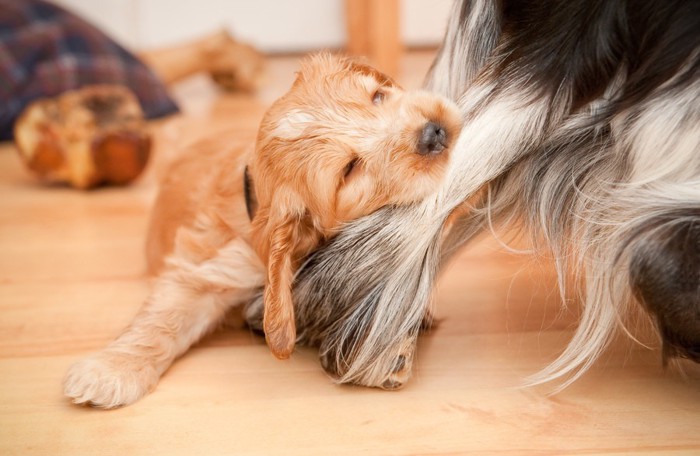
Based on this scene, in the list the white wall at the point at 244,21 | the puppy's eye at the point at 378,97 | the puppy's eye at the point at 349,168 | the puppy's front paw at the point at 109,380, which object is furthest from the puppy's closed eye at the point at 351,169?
the white wall at the point at 244,21

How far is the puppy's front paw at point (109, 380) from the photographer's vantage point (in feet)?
3.35

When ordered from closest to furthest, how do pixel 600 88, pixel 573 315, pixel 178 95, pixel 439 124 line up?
1. pixel 600 88
2. pixel 439 124
3. pixel 573 315
4. pixel 178 95

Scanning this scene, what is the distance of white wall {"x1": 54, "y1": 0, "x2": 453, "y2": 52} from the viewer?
3367mm

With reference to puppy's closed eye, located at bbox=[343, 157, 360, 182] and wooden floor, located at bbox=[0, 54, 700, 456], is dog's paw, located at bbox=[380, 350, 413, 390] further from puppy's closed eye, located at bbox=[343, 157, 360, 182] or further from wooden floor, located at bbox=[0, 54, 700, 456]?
puppy's closed eye, located at bbox=[343, 157, 360, 182]

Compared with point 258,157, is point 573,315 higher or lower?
lower

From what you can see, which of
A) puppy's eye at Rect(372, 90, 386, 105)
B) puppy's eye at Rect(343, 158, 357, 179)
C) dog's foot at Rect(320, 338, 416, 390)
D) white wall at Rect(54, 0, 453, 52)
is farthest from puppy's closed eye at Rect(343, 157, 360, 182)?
white wall at Rect(54, 0, 453, 52)

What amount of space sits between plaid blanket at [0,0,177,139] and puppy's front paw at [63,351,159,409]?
150cm

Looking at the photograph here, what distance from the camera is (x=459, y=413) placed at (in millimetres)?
974

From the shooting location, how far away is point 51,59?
2.40 metres

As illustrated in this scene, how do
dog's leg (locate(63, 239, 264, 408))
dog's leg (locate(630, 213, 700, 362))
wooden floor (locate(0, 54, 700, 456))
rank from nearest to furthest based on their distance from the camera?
1. dog's leg (locate(630, 213, 700, 362))
2. wooden floor (locate(0, 54, 700, 456))
3. dog's leg (locate(63, 239, 264, 408))

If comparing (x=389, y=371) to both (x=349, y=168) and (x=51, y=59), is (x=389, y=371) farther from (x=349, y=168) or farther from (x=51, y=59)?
(x=51, y=59)

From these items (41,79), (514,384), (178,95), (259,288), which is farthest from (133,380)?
(178,95)

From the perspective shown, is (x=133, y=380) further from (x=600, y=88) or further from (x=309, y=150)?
(x=600, y=88)

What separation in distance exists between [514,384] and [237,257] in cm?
44
